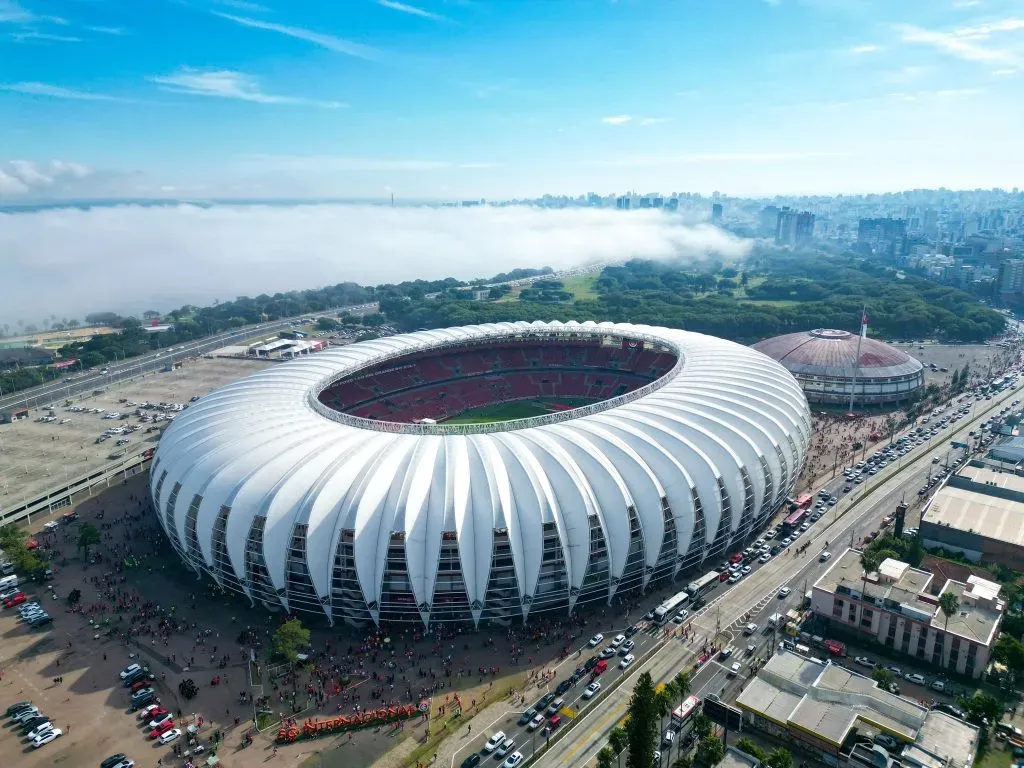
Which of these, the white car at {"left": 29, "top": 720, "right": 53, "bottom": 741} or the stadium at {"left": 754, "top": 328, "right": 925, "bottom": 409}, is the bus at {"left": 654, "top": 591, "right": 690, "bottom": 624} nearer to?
the white car at {"left": 29, "top": 720, "right": 53, "bottom": 741}

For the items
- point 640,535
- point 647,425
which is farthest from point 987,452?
point 640,535

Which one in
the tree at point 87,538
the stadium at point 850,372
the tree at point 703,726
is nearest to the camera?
the tree at point 703,726

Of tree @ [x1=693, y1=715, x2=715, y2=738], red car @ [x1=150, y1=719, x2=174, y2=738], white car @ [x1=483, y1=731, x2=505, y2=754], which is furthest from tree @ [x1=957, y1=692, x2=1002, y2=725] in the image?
red car @ [x1=150, y1=719, x2=174, y2=738]

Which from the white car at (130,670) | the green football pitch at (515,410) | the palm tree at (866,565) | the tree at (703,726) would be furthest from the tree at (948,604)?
the green football pitch at (515,410)

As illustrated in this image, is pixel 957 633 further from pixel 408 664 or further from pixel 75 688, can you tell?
pixel 75 688

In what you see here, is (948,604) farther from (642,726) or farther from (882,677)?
(642,726)

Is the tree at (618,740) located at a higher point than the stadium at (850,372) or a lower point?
lower

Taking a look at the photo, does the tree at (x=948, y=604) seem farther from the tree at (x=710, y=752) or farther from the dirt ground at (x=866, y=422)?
the dirt ground at (x=866, y=422)
